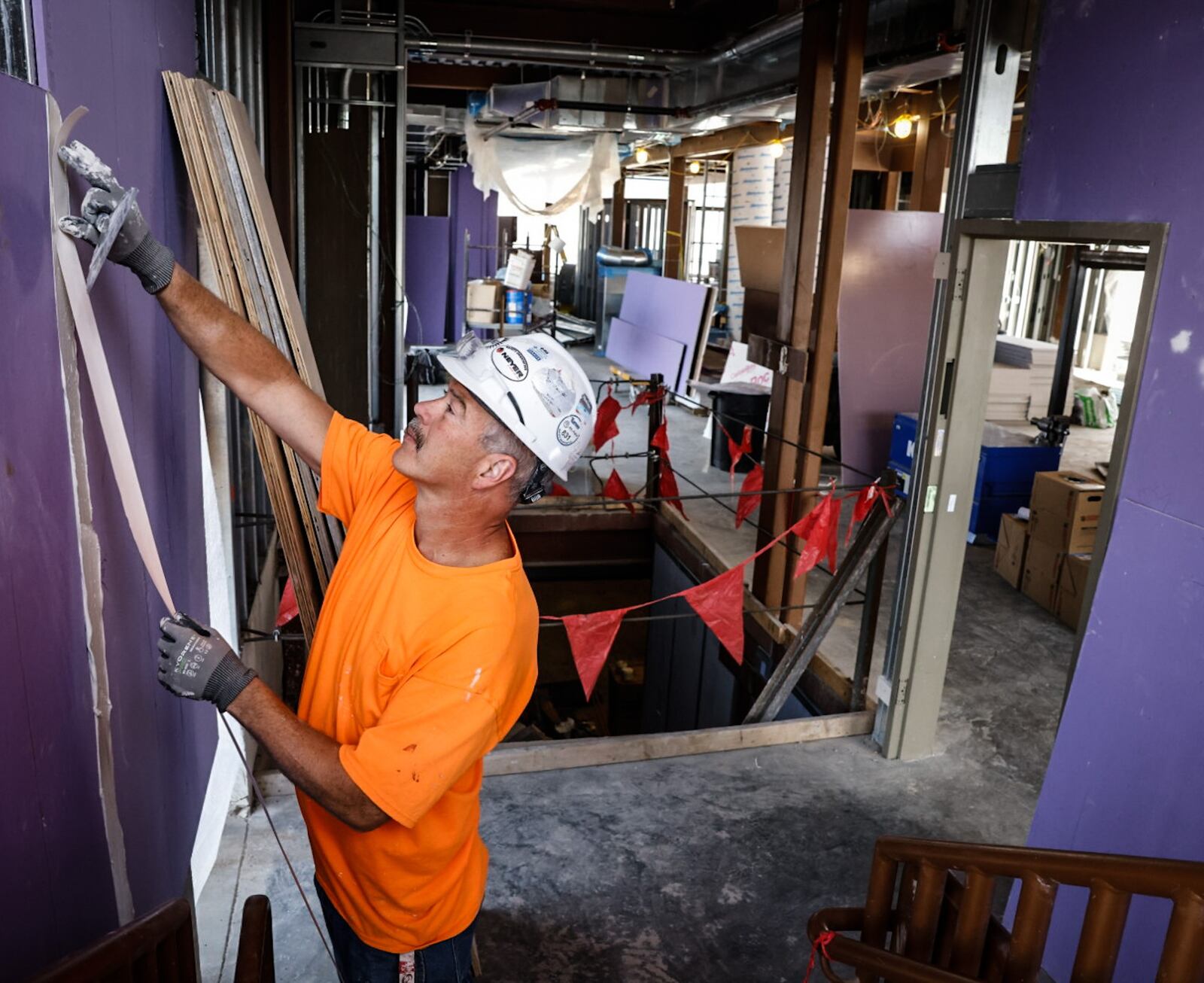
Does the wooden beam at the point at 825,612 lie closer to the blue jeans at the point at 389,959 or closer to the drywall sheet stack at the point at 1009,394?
the blue jeans at the point at 389,959

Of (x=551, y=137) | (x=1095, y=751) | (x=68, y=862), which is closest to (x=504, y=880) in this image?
(x=1095, y=751)

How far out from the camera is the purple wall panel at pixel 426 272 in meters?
15.5

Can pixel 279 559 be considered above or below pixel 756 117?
below

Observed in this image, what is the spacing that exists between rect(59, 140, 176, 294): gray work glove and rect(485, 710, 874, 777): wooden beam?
2560 millimetres

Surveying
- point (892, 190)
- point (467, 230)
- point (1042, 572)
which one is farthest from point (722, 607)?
point (467, 230)

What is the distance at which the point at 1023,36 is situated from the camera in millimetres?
3707

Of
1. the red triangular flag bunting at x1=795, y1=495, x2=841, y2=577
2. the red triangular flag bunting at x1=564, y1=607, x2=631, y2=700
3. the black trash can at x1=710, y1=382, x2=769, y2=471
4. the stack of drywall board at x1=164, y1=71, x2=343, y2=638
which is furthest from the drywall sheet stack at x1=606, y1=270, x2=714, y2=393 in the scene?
the stack of drywall board at x1=164, y1=71, x2=343, y2=638

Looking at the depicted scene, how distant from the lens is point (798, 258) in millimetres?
5520

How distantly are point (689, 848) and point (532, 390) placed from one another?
7.43ft

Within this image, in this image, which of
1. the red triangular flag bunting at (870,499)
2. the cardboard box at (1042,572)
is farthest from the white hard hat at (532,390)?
the cardboard box at (1042,572)

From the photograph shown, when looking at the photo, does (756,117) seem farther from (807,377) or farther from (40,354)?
(40,354)

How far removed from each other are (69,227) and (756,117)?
677 centimetres

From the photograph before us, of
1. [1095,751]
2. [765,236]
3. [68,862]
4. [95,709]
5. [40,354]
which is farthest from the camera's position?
[765,236]

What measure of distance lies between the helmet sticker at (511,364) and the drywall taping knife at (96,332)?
70 cm
